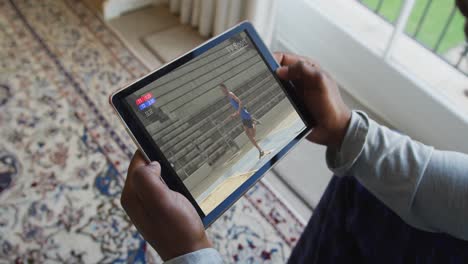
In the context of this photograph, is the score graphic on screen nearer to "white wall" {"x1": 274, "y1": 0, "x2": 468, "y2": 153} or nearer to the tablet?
the tablet

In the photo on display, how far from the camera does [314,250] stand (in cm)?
71

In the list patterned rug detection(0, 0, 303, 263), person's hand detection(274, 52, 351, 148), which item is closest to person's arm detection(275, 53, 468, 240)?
person's hand detection(274, 52, 351, 148)

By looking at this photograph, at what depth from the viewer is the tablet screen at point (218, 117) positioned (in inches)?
21.5

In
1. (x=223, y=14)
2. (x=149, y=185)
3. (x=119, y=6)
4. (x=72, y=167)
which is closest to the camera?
(x=149, y=185)

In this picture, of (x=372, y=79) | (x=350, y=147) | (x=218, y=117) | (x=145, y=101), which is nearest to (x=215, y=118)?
(x=218, y=117)

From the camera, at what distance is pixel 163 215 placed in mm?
498

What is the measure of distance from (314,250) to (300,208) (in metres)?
0.47

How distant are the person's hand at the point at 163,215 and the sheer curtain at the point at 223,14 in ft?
3.43

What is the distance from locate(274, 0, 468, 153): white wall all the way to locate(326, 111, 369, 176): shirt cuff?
76 centimetres

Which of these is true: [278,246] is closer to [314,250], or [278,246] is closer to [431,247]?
[314,250]

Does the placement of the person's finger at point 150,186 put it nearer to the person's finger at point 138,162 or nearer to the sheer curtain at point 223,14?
the person's finger at point 138,162

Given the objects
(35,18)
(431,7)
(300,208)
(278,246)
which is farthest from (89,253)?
(431,7)

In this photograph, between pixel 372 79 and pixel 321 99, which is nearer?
pixel 321 99

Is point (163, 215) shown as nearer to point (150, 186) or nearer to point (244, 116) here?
point (150, 186)
